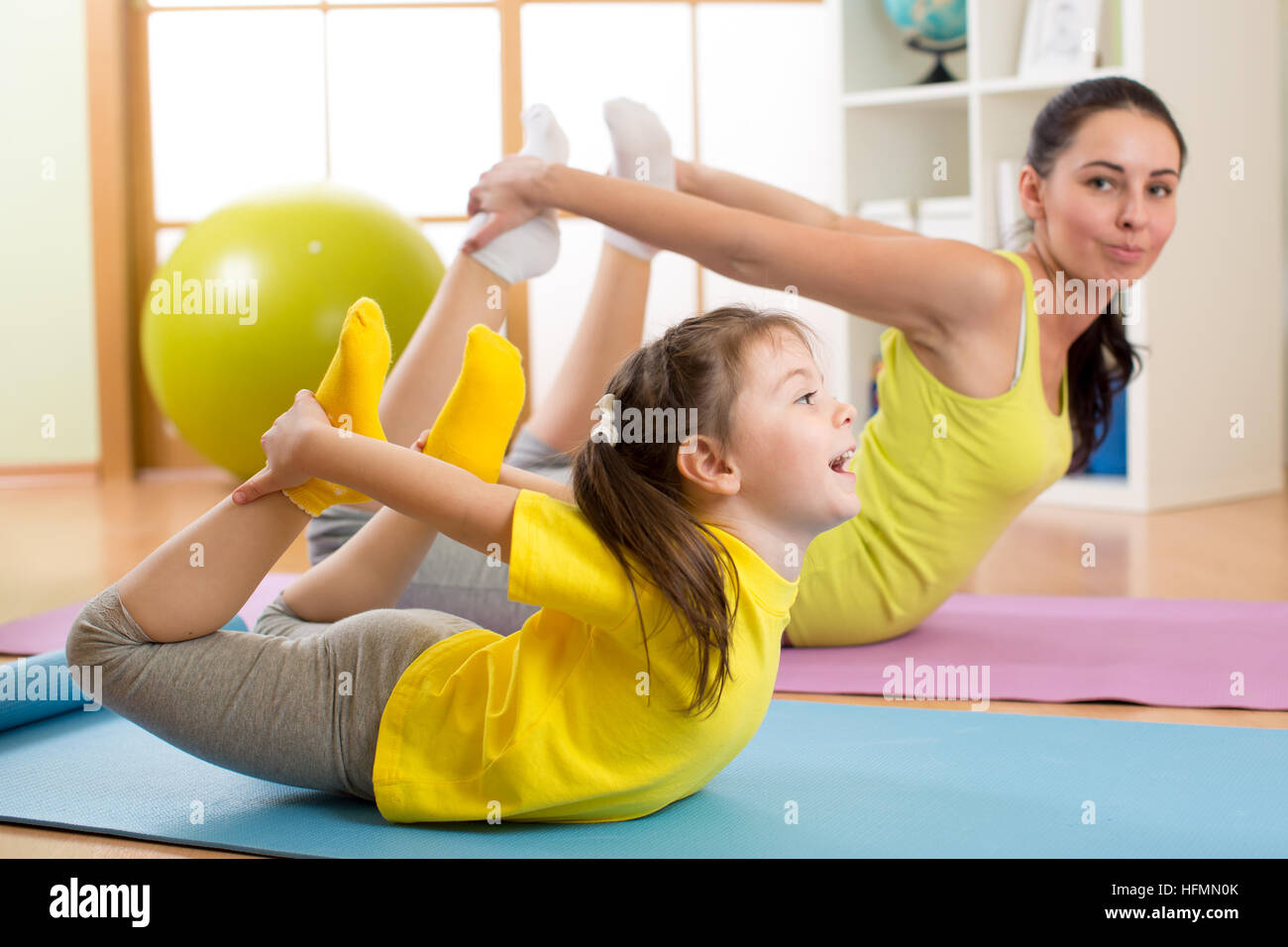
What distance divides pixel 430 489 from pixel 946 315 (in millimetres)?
719

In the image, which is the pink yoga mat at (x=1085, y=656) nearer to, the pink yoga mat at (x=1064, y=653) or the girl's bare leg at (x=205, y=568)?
the pink yoga mat at (x=1064, y=653)

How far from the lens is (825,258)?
1356mm

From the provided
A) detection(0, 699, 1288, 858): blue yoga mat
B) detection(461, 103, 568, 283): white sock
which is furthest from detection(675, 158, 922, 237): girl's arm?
detection(0, 699, 1288, 858): blue yoga mat

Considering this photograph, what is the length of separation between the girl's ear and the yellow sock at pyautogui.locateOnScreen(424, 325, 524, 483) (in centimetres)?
13

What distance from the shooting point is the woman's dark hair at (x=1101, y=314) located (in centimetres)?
142

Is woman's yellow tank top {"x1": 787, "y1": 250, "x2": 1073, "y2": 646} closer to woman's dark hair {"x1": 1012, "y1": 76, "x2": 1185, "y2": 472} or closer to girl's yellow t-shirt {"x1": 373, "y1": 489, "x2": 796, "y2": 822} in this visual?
woman's dark hair {"x1": 1012, "y1": 76, "x2": 1185, "y2": 472}

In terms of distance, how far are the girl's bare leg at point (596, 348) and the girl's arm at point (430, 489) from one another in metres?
0.69

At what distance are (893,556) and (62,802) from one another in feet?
2.95

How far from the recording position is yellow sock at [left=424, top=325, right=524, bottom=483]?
950 mm

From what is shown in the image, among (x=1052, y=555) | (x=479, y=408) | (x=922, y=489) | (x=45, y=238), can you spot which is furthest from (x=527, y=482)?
(x=45, y=238)

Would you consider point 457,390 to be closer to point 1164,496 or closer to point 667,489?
point 667,489

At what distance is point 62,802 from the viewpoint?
1.00m
